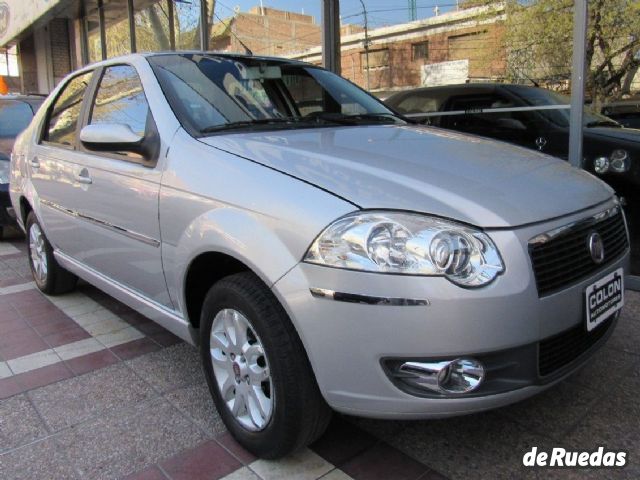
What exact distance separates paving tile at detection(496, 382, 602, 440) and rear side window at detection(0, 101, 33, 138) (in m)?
6.83

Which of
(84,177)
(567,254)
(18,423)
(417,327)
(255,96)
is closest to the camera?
(417,327)

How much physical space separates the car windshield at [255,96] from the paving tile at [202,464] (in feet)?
4.46

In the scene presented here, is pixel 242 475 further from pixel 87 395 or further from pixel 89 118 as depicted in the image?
pixel 89 118

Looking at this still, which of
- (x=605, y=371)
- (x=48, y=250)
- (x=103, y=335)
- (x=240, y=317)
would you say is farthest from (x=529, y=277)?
(x=48, y=250)

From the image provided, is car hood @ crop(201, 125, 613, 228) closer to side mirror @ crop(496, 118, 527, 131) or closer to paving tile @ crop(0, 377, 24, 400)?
paving tile @ crop(0, 377, 24, 400)

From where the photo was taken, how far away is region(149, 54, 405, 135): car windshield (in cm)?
271

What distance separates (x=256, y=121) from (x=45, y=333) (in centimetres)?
215

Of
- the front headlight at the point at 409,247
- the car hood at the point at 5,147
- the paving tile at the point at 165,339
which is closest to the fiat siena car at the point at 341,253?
the front headlight at the point at 409,247

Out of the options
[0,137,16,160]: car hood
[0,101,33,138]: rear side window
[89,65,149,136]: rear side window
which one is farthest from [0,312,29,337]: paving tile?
[0,101,33,138]: rear side window

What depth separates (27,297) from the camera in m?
4.57

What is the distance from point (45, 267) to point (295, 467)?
3041 millimetres

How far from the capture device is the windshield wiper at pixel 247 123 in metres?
2.59

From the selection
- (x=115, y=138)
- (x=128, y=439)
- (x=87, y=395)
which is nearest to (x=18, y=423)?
(x=87, y=395)

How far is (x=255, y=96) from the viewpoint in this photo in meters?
2.99
